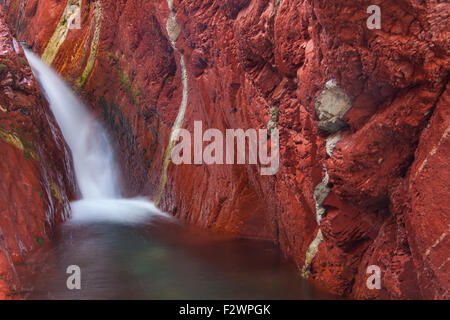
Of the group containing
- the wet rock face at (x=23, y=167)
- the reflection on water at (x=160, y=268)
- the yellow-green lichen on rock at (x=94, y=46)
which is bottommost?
the reflection on water at (x=160, y=268)

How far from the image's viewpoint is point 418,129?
263cm

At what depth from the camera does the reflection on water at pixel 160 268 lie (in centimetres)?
341

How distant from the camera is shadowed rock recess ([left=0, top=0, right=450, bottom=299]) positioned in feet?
8.20

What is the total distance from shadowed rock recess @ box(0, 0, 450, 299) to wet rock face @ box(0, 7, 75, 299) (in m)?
0.02

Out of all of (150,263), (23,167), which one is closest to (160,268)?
(150,263)

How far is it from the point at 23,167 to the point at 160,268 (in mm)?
2278

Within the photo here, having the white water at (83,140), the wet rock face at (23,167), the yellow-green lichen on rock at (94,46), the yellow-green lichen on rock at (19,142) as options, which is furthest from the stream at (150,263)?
the yellow-green lichen on rock at (94,46)

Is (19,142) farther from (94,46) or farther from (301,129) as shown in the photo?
(94,46)

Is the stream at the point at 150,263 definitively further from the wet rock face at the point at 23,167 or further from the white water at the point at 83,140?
the white water at the point at 83,140

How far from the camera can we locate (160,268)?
407 centimetres

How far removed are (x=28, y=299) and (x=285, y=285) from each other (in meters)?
2.09

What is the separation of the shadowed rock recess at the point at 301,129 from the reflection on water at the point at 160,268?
0.26 meters

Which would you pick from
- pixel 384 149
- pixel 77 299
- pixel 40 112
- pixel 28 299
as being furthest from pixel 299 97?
pixel 40 112

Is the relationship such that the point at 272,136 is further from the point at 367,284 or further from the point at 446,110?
the point at 446,110
